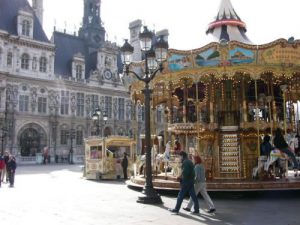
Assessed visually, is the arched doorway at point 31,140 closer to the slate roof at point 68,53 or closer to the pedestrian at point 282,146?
the slate roof at point 68,53

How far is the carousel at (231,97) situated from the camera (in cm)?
1430

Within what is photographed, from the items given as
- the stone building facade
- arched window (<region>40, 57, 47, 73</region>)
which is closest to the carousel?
the stone building facade

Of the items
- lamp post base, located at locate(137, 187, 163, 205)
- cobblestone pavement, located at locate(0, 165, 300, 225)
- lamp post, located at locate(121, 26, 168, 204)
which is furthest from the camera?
lamp post, located at locate(121, 26, 168, 204)

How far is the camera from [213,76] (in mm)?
15867

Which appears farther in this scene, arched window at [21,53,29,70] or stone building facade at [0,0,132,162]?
arched window at [21,53,29,70]

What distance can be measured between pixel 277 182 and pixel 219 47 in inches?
206

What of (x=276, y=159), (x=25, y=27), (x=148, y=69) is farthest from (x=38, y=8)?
(x=276, y=159)

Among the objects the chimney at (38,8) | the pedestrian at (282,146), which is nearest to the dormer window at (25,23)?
the chimney at (38,8)

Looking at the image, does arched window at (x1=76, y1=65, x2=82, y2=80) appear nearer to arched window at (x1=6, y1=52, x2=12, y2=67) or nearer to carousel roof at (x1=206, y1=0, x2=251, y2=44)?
arched window at (x1=6, y1=52, x2=12, y2=67)

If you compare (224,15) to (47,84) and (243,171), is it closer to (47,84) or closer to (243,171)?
(243,171)

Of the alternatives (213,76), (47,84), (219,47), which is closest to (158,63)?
(219,47)

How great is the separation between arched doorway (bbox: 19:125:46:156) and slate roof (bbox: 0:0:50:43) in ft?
34.6

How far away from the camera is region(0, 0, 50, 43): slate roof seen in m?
42.9

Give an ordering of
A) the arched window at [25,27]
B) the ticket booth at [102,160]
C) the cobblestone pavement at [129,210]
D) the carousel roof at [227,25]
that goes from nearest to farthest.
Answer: the cobblestone pavement at [129,210], the carousel roof at [227,25], the ticket booth at [102,160], the arched window at [25,27]
